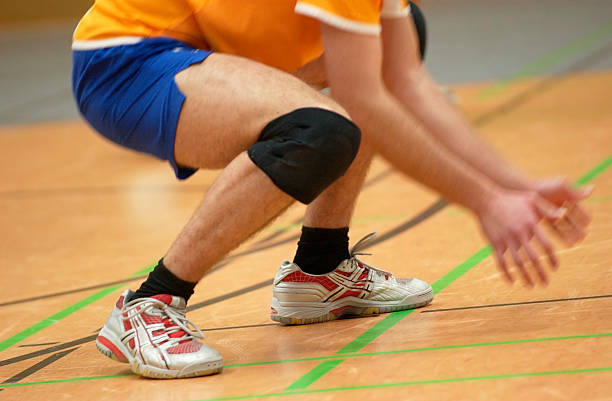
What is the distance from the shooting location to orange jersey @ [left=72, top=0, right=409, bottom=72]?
1.60m

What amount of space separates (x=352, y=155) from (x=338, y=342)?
360 millimetres

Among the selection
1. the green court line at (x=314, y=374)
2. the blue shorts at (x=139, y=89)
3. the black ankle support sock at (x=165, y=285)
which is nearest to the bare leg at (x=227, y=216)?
the black ankle support sock at (x=165, y=285)

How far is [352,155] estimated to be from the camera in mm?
1521

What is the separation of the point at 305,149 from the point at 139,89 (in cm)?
33

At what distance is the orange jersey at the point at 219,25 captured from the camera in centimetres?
160

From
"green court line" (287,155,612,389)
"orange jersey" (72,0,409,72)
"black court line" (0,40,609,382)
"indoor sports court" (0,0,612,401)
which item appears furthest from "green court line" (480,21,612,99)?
"orange jersey" (72,0,409,72)

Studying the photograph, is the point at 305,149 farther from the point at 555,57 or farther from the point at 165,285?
the point at 555,57

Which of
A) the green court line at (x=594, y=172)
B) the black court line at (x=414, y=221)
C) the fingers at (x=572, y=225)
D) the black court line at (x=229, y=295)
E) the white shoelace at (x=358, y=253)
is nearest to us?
the fingers at (x=572, y=225)

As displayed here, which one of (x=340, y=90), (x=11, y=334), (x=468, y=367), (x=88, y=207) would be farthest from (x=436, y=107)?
(x=88, y=207)

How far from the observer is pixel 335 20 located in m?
1.45

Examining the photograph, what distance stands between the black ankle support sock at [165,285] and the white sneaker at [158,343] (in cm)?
1

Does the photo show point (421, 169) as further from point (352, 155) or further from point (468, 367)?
point (468, 367)

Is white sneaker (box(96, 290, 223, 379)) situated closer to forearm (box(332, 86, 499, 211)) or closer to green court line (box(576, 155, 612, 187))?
forearm (box(332, 86, 499, 211))

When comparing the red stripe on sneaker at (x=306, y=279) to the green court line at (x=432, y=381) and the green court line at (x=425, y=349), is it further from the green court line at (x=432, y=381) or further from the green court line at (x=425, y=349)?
the green court line at (x=432, y=381)
